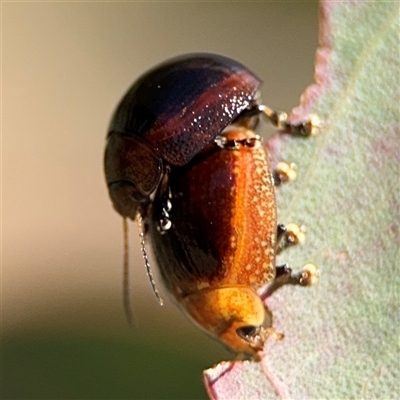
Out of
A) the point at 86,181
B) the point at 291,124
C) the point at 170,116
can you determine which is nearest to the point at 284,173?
the point at 291,124

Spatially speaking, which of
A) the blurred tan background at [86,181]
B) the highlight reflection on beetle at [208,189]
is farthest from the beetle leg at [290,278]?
the blurred tan background at [86,181]

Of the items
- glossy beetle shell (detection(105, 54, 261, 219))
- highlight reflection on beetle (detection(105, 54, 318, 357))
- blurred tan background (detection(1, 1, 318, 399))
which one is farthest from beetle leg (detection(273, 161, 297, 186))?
blurred tan background (detection(1, 1, 318, 399))

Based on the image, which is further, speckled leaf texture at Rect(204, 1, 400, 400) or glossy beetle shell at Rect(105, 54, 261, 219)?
glossy beetle shell at Rect(105, 54, 261, 219)

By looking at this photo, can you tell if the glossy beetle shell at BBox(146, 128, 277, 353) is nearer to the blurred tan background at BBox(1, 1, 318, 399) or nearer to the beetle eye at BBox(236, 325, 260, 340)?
the beetle eye at BBox(236, 325, 260, 340)

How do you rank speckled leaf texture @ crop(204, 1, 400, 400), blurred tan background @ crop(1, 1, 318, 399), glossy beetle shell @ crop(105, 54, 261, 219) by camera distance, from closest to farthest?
speckled leaf texture @ crop(204, 1, 400, 400) → glossy beetle shell @ crop(105, 54, 261, 219) → blurred tan background @ crop(1, 1, 318, 399)

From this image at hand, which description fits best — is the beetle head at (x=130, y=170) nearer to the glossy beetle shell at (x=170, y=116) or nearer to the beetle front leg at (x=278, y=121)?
the glossy beetle shell at (x=170, y=116)

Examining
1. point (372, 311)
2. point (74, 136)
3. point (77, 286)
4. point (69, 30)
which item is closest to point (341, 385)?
point (372, 311)
